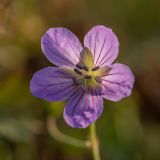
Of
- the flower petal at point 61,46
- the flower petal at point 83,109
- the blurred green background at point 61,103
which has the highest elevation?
the flower petal at point 61,46

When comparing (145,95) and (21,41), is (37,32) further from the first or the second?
(145,95)

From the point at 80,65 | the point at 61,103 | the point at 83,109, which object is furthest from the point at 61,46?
the point at 61,103

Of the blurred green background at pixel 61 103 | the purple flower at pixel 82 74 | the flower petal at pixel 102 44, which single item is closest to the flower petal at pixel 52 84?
the purple flower at pixel 82 74

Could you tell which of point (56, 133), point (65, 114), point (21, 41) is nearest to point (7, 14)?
point (21, 41)

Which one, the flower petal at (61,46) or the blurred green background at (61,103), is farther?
the blurred green background at (61,103)

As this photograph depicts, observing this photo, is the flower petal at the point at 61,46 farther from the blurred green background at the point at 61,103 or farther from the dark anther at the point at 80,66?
the blurred green background at the point at 61,103

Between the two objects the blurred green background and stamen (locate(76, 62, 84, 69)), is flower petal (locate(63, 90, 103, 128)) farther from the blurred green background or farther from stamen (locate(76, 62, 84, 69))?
the blurred green background
